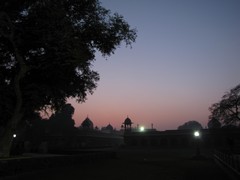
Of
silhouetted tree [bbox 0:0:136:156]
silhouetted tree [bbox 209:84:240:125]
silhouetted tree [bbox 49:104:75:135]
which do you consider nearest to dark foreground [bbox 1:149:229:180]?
silhouetted tree [bbox 0:0:136:156]

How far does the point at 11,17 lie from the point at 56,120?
277 feet

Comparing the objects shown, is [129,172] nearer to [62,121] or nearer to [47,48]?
[47,48]

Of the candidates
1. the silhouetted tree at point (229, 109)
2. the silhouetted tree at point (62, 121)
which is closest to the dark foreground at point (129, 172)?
the silhouetted tree at point (229, 109)

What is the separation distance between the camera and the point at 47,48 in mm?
24672

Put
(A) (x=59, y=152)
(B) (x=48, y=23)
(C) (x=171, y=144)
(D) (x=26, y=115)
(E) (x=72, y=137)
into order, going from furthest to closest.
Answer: (E) (x=72, y=137) < (C) (x=171, y=144) < (A) (x=59, y=152) < (D) (x=26, y=115) < (B) (x=48, y=23)

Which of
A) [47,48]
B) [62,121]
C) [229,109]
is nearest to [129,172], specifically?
[47,48]

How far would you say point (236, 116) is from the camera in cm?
6325

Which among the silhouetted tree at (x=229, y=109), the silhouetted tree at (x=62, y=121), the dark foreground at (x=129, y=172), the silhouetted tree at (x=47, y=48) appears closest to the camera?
the dark foreground at (x=129, y=172)

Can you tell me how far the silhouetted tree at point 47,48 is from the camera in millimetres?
22922

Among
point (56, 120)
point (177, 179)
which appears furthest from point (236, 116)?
point (56, 120)

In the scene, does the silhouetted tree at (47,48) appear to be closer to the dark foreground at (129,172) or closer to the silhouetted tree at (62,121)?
the dark foreground at (129,172)

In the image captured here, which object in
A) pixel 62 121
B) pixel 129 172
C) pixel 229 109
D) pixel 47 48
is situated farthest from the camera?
pixel 62 121

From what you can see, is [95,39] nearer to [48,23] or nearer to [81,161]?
[48,23]

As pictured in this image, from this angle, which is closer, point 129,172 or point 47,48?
point 129,172
